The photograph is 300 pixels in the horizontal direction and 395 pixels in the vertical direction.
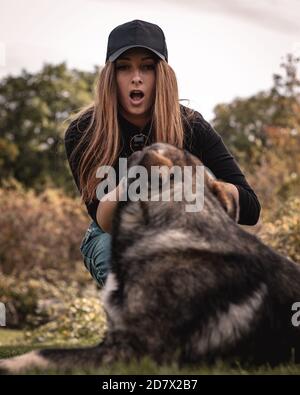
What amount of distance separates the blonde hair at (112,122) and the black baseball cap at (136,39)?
0.10m

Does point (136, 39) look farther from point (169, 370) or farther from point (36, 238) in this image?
point (36, 238)

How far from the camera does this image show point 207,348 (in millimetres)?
3281

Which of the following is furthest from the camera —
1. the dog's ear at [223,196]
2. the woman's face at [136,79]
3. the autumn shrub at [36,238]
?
the autumn shrub at [36,238]

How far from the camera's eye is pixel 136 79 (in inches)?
186

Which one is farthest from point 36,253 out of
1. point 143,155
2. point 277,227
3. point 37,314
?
point 143,155

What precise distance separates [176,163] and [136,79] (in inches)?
55.0

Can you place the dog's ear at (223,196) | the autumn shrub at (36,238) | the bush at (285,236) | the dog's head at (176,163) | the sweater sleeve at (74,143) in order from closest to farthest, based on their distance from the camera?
the dog's head at (176,163) → the dog's ear at (223,196) → the sweater sleeve at (74,143) → the bush at (285,236) → the autumn shrub at (36,238)

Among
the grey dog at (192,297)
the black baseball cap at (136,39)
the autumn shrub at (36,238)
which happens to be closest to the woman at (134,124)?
the black baseball cap at (136,39)

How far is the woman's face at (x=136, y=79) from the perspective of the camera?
4727 mm

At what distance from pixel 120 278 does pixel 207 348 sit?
21.8 inches

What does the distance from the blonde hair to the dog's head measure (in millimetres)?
1132

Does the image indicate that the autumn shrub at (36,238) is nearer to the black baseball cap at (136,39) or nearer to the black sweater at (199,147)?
the black sweater at (199,147)


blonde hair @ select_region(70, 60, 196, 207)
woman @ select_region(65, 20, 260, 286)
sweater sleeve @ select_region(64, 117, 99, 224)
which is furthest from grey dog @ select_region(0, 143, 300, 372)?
sweater sleeve @ select_region(64, 117, 99, 224)
